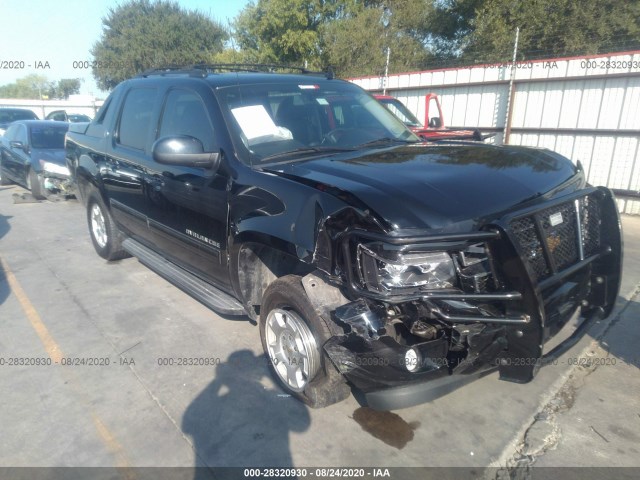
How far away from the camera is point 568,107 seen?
9.47 m

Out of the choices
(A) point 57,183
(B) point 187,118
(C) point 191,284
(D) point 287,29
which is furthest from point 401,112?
(D) point 287,29

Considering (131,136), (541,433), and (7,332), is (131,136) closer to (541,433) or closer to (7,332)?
(7,332)

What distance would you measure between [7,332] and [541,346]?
428cm

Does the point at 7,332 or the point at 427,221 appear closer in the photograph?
the point at 427,221

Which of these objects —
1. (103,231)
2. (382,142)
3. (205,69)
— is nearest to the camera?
(382,142)

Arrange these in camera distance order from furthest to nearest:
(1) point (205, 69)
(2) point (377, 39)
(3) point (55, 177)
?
(2) point (377, 39), (3) point (55, 177), (1) point (205, 69)

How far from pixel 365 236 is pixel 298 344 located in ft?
3.17

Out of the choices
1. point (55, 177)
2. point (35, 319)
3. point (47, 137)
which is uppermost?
point (47, 137)

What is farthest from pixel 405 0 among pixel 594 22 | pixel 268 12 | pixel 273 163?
pixel 273 163

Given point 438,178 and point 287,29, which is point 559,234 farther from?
point 287,29

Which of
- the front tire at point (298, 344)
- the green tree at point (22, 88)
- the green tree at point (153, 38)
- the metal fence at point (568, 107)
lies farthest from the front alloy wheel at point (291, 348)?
the green tree at point (22, 88)

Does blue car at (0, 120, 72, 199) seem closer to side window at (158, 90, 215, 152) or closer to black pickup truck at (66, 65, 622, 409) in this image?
side window at (158, 90, 215, 152)

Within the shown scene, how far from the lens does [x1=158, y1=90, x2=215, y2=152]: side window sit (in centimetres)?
355

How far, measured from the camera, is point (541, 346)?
2.30 metres
